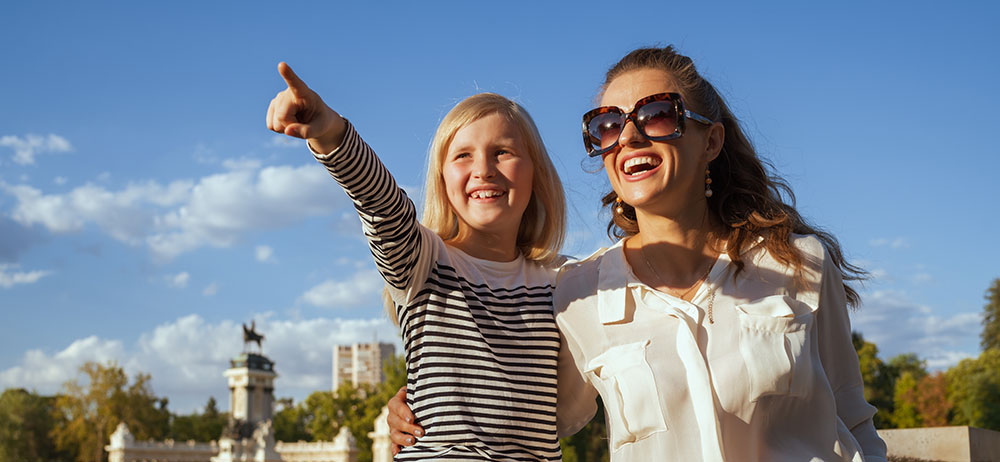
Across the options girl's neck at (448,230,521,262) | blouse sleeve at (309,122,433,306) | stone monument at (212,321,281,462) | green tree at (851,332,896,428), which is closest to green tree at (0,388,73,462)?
stone monument at (212,321,281,462)

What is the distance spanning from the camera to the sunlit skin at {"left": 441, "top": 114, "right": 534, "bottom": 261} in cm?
354

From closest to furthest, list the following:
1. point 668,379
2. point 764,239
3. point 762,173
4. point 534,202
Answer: point 668,379
point 764,239
point 762,173
point 534,202

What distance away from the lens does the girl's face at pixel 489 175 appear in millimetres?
3537

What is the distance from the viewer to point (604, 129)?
3.28 metres

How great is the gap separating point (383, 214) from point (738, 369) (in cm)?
130

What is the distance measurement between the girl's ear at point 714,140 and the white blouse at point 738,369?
43cm

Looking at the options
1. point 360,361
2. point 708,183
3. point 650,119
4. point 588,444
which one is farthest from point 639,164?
point 360,361

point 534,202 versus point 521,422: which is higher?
point 534,202

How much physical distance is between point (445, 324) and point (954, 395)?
1657 inches

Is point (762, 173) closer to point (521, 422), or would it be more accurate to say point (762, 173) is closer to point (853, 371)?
point (853, 371)

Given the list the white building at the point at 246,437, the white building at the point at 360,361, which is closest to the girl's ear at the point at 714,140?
the white building at the point at 246,437

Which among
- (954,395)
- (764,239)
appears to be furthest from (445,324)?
(954,395)

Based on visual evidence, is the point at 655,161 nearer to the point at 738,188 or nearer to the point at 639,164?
the point at 639,164

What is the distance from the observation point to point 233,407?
51.1m
